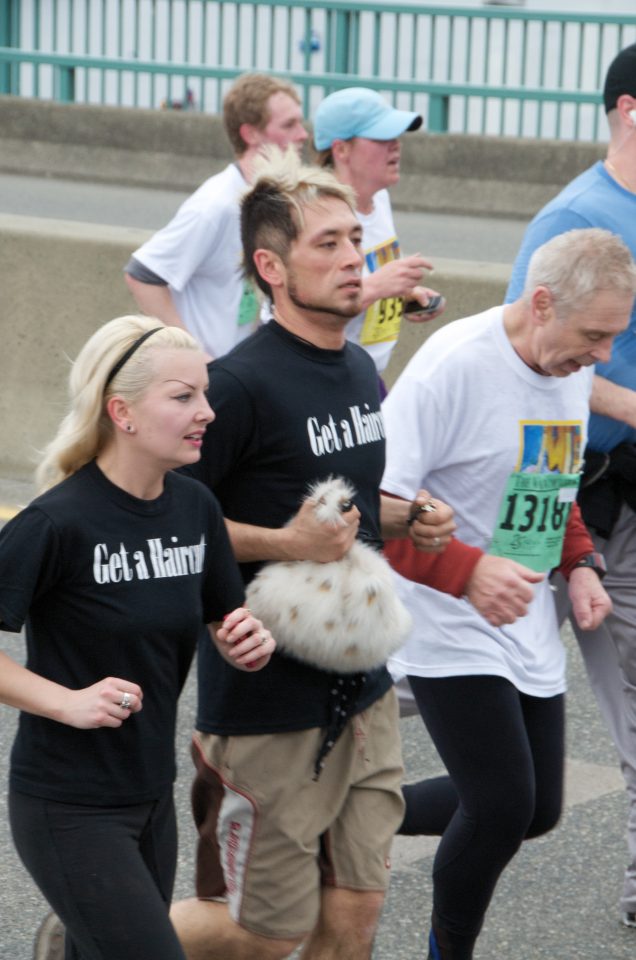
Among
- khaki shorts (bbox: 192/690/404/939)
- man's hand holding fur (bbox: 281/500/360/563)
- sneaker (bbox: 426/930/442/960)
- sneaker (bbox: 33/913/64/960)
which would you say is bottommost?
sneaker (bbox: 426/930/442/960)

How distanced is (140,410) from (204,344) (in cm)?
288

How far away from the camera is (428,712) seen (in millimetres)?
3908

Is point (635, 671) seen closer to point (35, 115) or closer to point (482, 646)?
point (482, 646)

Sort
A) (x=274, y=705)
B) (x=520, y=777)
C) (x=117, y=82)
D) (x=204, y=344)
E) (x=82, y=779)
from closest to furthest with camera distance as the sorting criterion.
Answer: (x=82, y=779), (x=274, y=705), (x=520, y=777), (x=204, y=344), (x=117, y=82)

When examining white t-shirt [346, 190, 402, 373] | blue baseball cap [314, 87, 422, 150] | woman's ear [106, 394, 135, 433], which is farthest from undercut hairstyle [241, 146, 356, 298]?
blue baseball cap [314, 87, 422, 150]

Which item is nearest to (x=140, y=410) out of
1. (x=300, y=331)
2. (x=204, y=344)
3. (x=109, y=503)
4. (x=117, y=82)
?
(x=109, y=503)

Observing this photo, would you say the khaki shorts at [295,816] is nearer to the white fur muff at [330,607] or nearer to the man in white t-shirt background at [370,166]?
the white fur muff at [330,607]

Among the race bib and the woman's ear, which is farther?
the race bib

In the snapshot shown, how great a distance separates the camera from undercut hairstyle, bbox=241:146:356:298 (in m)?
3.51

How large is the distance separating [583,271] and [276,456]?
2.77 feet

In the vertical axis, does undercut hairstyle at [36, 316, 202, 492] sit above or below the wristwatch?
above

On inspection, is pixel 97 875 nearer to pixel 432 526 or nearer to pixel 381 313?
pixel 432 526

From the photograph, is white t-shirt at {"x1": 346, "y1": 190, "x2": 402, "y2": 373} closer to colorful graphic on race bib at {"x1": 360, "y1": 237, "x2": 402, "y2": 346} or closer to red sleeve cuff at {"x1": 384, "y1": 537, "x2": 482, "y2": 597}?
colorful graphic on race bib at {"x1": 360, "y1": 237, "x2": 402, "y2": 346}

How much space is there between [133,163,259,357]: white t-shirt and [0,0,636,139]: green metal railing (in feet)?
33.2
